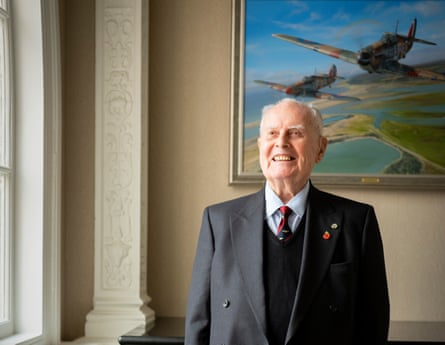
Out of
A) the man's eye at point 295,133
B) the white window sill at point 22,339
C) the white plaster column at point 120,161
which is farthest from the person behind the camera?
the white plaster column at point 120,161

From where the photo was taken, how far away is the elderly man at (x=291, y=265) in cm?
225

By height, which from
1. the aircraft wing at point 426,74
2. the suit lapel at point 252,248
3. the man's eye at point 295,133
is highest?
the aircraft wing at point 426,74

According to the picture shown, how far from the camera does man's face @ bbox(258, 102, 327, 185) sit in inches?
91.3

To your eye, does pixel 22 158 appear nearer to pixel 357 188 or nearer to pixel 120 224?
pixel 120 224

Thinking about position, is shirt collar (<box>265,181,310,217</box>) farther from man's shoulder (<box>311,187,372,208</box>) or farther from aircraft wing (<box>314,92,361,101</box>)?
aircraft wing (<box>314,92,361,101</box>)

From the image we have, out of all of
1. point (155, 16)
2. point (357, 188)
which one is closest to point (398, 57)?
point (357, 188)

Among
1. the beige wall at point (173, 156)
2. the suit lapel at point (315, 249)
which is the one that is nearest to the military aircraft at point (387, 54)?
the beige wall at point (173, 156)

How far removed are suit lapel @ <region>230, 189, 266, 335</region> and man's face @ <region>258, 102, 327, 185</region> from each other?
0.15 metres

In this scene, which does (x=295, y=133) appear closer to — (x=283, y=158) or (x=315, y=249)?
(x=283, y=158)

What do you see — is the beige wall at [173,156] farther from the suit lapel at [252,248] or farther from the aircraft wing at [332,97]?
the suit lapel at [252,248]

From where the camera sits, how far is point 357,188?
12.6ft

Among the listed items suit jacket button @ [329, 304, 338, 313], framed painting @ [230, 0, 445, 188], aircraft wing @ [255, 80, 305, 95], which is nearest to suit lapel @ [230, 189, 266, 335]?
suit jacket button @ [329, 304, 338, 313]

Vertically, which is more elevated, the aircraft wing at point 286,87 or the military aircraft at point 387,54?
the military aircraft at point 387,54

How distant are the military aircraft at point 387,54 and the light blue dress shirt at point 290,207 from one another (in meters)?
1.67
